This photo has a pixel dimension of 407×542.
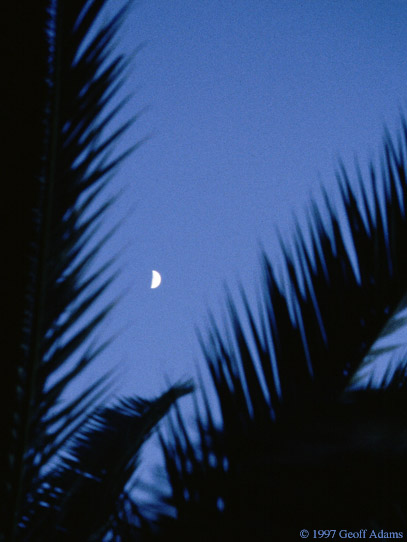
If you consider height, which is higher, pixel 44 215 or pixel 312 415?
pixel 44 215

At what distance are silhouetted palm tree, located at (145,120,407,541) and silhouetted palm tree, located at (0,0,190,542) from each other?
274 mm

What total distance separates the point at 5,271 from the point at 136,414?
1699 mm

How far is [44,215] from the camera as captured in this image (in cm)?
102

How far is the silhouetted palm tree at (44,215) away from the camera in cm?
97

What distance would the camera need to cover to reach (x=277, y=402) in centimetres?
107

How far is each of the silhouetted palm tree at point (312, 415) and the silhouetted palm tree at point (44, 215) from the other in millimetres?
274

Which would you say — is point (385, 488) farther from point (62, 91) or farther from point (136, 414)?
point (136, 414)

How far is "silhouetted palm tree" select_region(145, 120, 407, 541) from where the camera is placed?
0.95m

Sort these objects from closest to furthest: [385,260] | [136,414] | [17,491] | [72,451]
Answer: [17,491] < [385,260] < [72,451] < [136,414]

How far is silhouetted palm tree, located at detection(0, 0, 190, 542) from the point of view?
975 millimetres

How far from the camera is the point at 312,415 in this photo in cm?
104

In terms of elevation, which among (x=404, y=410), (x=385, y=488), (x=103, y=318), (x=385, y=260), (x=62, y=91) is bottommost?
(x=385, y=488)

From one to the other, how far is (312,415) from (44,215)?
685mm

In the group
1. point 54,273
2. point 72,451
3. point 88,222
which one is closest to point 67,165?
point 88,222
